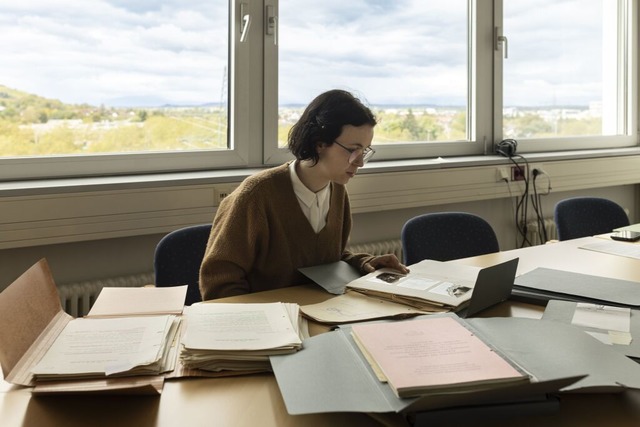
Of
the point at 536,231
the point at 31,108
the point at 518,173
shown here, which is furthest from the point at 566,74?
the point at 31,108

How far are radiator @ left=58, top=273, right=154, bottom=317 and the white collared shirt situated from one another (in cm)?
95

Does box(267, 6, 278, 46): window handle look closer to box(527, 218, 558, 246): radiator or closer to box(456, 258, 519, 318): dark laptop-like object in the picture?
box(456, 258, 519, 318): dark laptop-like object

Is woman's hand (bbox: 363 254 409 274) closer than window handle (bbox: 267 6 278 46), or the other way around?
woman's hand (bbox: 363 254 409 274)

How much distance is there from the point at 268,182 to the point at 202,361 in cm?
84

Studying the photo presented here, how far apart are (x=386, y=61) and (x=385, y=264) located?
1.90 meters

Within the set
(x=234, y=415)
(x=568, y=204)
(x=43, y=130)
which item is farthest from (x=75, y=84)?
(x=568, y=204)

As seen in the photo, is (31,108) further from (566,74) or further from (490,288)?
(566,74)

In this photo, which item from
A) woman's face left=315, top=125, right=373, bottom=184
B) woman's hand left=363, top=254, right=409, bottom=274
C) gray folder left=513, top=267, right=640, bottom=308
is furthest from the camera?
woman's face left=315, top=125, right=373, bottom=184

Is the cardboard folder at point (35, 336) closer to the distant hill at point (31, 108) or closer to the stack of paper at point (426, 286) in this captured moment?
the stack of paper at point (426, 286)

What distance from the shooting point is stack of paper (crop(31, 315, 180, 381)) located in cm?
115

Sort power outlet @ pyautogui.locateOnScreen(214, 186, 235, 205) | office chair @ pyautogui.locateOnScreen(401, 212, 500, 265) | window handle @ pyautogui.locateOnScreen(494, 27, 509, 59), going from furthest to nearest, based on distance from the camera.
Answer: window handle @ pyautogui.locateOnScreen(494, 27, 509, 59), power outlet @ pyautogui.locateOnScreen(214, 186, 235, 205), office chair @ pyautogui.locateOnScreen(401, 212, 500, 265)

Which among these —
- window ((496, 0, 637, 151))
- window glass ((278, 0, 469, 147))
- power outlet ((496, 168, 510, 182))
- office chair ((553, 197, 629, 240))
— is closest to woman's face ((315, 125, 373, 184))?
window glass ((278, 0, 469, 147))

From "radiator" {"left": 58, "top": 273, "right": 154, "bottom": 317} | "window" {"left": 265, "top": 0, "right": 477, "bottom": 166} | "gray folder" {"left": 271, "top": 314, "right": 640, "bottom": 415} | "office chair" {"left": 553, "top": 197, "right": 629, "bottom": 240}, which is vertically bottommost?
"radiator" {"left": 58, "top": 273, "right": 154, "bottom": 317}

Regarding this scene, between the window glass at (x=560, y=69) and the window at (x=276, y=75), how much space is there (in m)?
0.01
